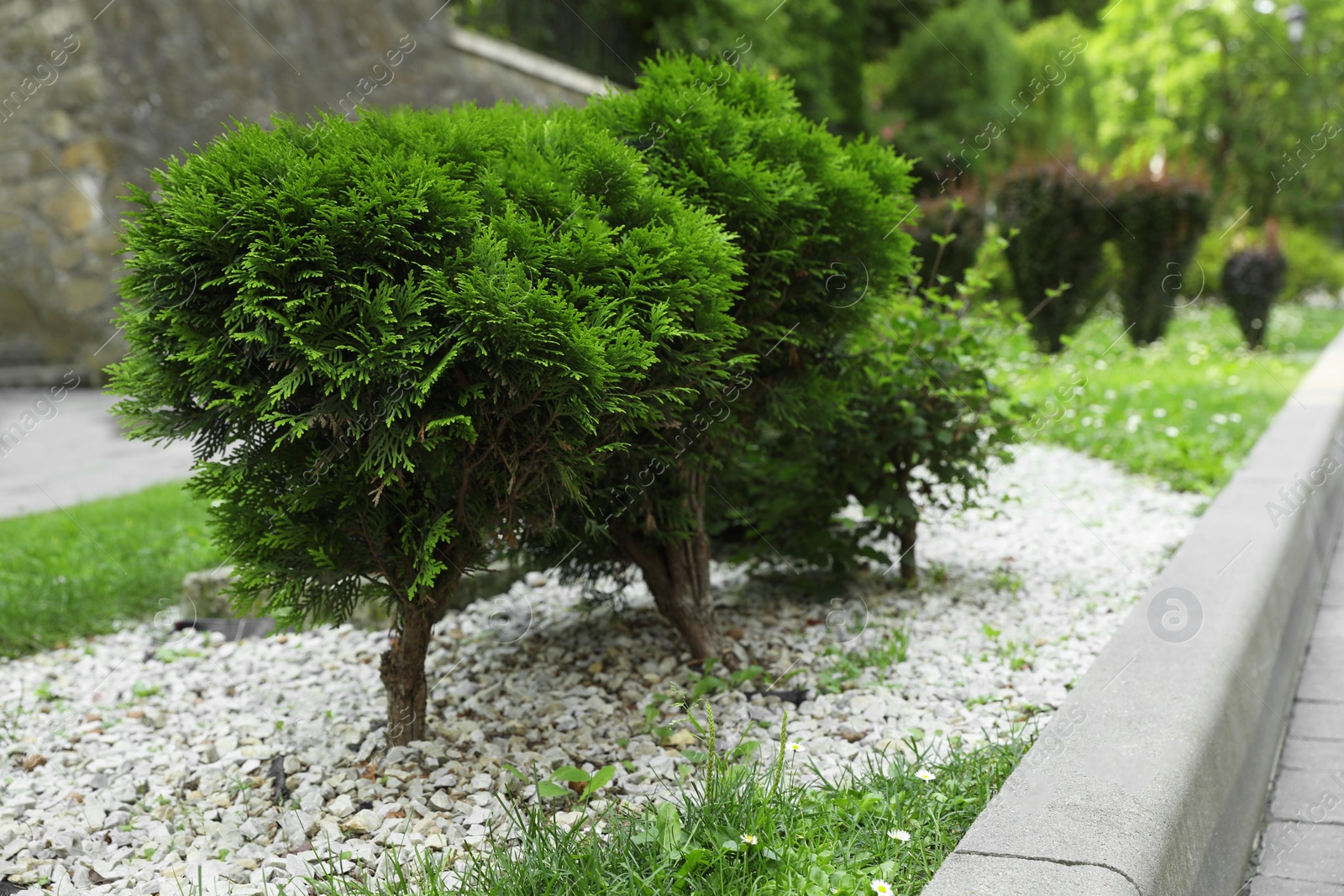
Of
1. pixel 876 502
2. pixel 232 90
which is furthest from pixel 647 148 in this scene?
pixel 232 90

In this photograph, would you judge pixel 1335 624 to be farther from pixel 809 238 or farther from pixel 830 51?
pixel 830 51

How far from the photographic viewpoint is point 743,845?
1988 millimetres

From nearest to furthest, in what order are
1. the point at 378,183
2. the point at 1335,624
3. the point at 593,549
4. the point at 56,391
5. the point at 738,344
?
the point at 378,183 < the point at 738,344 < the point at 593,549 < the point at 1335,624 < the point at 56,391

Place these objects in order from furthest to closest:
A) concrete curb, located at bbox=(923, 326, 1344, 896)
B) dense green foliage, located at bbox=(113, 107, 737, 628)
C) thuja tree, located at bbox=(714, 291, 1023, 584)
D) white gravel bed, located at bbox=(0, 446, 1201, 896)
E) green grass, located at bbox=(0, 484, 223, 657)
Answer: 1. green grass, located at bbox=(0, 484, 223, 657)
2. thuja tree, located at bbox=(714, 291, 1023, 584)
3. white gravel bed, located at bbox=(0, 446, 1201, 896)
4. dense green foliage, located at bbox=(113, 107, 737, 628)
5. concrete curb, located at bbox=(923, 326, 1344, 896)

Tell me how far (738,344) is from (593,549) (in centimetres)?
84

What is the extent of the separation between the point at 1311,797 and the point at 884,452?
1612mm

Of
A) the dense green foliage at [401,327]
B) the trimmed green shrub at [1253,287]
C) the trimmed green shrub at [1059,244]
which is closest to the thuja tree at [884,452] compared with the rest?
the dense green foliage at [401,327]

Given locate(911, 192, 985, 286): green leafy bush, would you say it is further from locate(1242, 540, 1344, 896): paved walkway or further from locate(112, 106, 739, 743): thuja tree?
locate(112, 106, 739, 743): thuja tree

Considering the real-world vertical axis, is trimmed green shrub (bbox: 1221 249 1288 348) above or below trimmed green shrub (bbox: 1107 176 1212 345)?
below

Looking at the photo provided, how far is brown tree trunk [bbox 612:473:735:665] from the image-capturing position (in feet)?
10.1

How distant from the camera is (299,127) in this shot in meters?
2.31

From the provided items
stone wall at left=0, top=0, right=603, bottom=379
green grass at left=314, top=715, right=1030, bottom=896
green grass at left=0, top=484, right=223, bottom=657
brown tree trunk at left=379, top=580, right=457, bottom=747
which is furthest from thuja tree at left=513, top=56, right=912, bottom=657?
stone wall at left=0, top=0, right=603, bottom=379

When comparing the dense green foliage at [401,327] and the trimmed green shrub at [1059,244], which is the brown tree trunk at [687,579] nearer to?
the dense green foliage at [401,327]

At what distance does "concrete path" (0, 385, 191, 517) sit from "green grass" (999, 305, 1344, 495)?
198 inches
